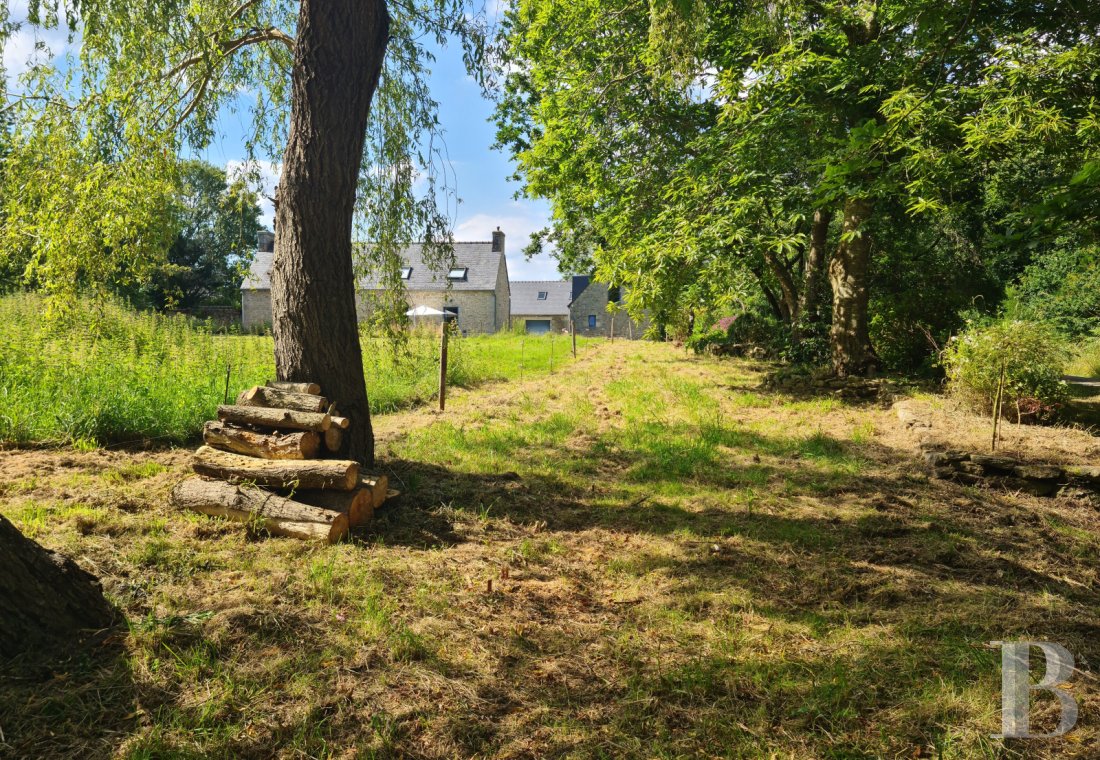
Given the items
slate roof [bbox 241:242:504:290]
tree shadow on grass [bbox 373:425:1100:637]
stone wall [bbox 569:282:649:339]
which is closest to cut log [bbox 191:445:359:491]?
tree shadow on grass [bbox 373:425:1100:637]

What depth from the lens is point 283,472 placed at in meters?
4.31

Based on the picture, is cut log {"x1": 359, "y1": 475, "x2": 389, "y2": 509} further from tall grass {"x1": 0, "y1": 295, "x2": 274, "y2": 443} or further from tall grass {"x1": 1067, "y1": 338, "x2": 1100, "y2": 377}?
tall grass {"x1": 1067, "y1": 338, "x2": 1100, "y2": 377}

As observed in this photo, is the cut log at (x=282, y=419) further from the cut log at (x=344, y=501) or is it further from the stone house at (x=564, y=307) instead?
the stone house at (x=564, y=307)

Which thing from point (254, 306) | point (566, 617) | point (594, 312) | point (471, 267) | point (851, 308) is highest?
point (471, 267)

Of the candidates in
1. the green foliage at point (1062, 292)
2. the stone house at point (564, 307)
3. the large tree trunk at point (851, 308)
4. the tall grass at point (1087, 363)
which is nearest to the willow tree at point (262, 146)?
the large tree trunk at point (851, 308)

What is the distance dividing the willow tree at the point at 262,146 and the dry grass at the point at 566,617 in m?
1.59

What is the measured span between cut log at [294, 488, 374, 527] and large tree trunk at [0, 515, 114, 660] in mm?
1489

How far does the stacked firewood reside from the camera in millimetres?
4172

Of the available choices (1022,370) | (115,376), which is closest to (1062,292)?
(1022,370)

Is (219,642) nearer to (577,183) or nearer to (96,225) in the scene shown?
(96,225)

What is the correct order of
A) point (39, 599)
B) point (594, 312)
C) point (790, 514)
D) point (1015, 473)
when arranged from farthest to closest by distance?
point (594, 312) → point (1015, 473) → point (790, 514) → point (39, 599)

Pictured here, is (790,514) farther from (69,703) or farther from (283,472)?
(69,703)

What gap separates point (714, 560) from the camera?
4.17 m

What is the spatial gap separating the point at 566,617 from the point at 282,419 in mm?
2601
